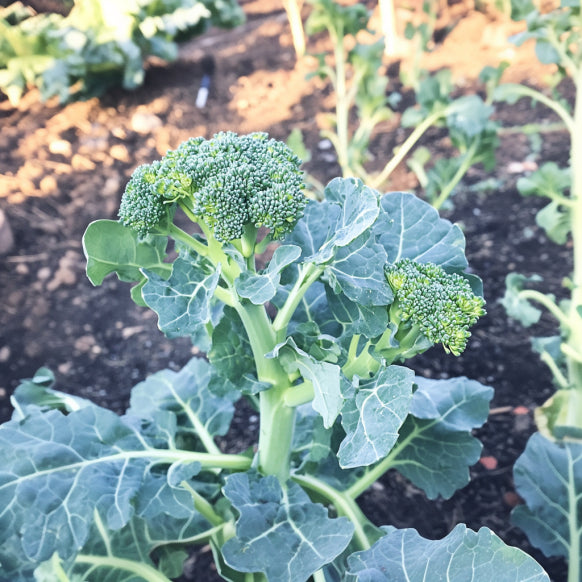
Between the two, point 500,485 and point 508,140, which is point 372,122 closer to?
point 508,140

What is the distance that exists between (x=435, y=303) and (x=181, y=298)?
416mm

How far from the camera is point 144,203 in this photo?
977 mm

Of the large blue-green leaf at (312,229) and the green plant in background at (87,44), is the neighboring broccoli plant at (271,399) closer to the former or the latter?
the large blue-green leaf at (312,229)

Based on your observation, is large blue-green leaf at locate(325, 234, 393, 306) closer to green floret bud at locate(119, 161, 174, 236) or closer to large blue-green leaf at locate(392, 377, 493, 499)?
green floret bud at locate(119, 161, 174, 236)

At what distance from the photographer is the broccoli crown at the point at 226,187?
94 centimetres

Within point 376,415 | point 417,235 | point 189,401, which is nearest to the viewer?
point 376,415

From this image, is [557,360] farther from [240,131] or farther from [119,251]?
[240,131]

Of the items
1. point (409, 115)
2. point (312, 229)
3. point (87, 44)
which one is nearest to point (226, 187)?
point (312, 229)

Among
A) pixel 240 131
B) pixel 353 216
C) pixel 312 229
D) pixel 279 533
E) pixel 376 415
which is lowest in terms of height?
pixel 240 131

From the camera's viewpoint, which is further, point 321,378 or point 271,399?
point 271,399

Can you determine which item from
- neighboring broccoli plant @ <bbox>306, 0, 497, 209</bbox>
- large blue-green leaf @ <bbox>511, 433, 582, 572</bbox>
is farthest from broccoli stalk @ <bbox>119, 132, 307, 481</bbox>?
neighboring broccoli plant @ <bbox>306, 0, 497, 209</bbox>

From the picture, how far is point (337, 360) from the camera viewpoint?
1.07 metres

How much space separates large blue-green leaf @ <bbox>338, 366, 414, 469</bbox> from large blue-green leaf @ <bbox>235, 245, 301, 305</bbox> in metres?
0.22

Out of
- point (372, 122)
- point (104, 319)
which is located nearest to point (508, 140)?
point (372, 122)
